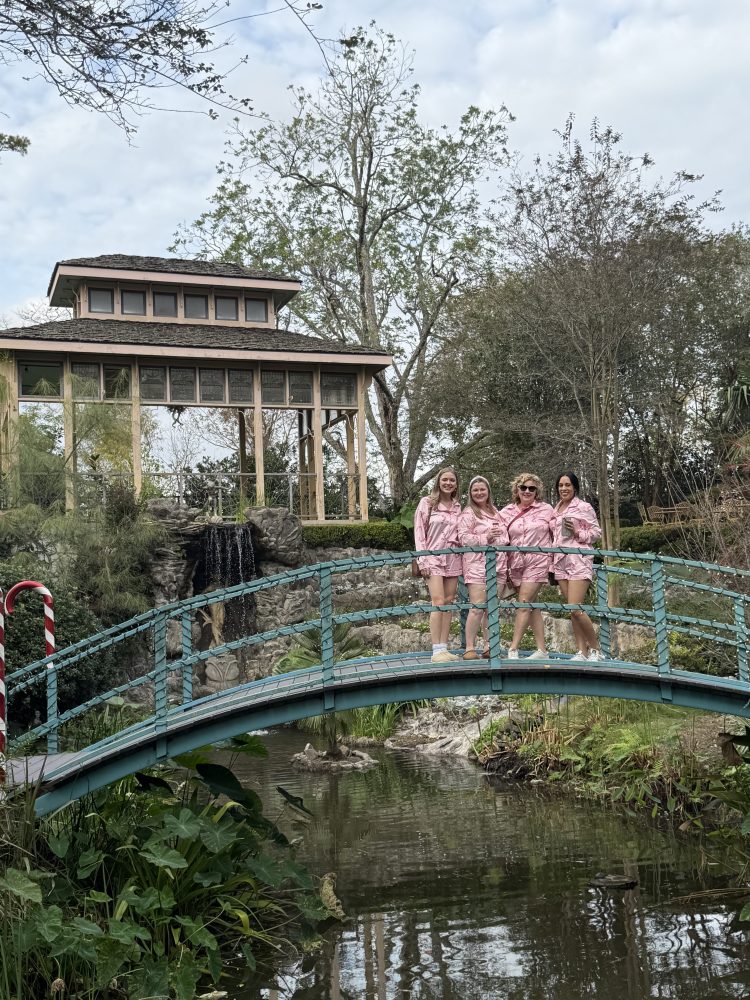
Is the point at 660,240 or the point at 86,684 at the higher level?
the point at 660,240

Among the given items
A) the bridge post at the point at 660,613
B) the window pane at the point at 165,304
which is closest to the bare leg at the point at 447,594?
the bridge post at the point at 660,613

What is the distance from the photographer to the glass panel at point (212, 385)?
23.8m

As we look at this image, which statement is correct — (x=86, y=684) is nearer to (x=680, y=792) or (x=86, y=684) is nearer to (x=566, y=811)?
(x=566, y=811)

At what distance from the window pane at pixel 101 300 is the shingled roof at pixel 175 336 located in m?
0.41

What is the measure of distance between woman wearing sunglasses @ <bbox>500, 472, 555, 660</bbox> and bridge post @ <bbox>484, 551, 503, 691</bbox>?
372 mm

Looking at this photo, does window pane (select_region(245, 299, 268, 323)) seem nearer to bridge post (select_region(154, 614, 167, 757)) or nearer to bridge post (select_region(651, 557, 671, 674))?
bridge post (select_region(154, 614, 167, 757))

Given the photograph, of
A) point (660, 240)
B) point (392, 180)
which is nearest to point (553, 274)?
point (660, 240)

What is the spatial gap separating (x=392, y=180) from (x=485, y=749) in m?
19.3

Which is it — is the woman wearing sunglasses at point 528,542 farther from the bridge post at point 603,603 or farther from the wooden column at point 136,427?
the wooden column at point 136,427

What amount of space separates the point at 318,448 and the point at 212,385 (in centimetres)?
266

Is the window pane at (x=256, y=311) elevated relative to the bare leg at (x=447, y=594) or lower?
elevated

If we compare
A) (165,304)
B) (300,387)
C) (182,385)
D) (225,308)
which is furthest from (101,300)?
(300,387)

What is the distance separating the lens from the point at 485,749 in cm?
1302

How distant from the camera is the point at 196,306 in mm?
25609
